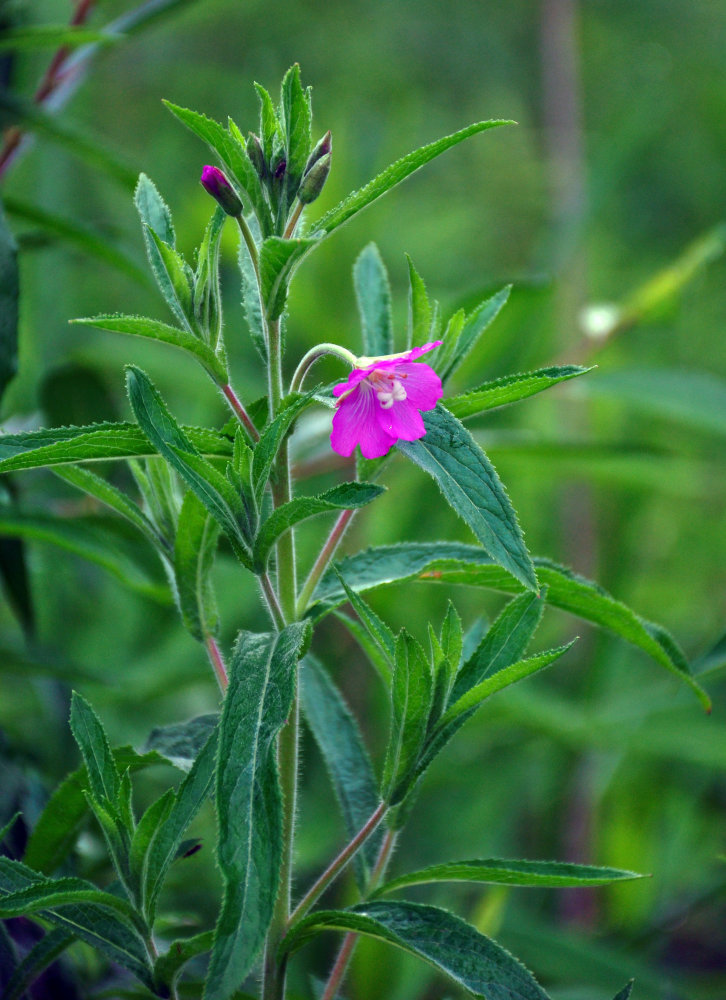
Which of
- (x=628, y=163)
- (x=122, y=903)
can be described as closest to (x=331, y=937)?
(x=122, y=903)

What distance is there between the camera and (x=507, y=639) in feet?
1.58

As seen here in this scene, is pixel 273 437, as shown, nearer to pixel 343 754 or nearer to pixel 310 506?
pixel 310 506

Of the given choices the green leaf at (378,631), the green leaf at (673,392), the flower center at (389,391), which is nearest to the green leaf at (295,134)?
the flower center at (389,391)

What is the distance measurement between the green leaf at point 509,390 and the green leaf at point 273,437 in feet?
0.28

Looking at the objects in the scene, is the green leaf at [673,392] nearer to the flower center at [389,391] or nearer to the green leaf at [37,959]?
the flower center at [389,391]

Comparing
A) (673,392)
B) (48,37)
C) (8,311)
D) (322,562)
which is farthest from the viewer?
(673,392)

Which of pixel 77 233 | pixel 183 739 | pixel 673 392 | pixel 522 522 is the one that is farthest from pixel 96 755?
pixel 522 522

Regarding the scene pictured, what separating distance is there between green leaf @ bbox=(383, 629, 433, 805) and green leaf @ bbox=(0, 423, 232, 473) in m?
0.15

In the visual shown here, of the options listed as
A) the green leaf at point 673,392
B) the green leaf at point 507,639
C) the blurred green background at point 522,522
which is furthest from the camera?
the green leaf at point 673,392

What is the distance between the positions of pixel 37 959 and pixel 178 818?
0.13 meters

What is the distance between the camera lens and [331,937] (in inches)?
42.4

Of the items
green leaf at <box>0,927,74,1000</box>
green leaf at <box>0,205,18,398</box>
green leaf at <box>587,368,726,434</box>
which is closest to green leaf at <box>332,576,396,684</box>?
green leaf at <box>0,927,74,1000</box>

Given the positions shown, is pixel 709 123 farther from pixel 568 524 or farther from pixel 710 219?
pixel 568 524

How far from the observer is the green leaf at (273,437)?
42 cm
